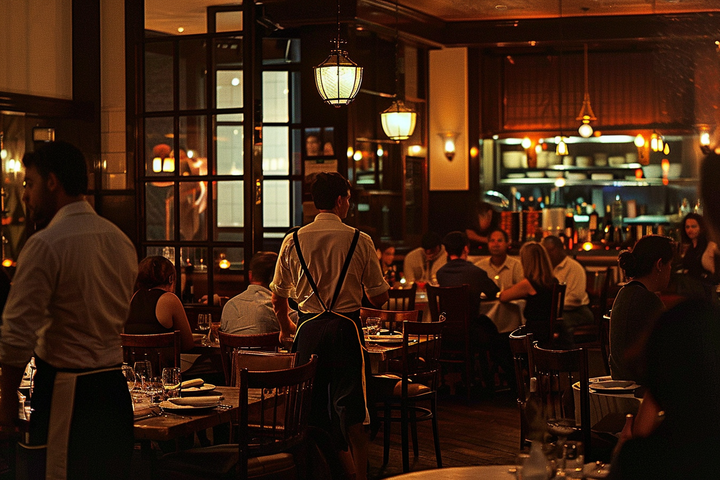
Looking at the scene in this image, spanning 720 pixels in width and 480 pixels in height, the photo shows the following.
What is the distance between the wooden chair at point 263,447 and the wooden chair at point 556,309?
414cm

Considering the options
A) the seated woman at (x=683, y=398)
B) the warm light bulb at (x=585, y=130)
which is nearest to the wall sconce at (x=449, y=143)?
the warm light bulb at (x=585, y=130)

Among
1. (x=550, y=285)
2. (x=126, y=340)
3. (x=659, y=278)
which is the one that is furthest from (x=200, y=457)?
(x=550, y=285)

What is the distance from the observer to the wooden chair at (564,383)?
388 centimetres

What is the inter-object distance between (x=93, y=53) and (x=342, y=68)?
2.48m

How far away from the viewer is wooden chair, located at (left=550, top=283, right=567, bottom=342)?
7.55 metres

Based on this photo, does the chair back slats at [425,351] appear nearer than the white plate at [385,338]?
Yes

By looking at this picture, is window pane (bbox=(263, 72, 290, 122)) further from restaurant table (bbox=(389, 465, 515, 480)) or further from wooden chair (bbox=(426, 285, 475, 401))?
restaurant table (bbox=(389, 465, 515, 480))

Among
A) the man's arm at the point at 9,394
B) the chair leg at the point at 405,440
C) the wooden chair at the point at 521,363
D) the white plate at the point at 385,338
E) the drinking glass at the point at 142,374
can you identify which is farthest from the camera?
the white plate at the point at 385,338

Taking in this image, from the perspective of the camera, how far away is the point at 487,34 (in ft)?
35.7

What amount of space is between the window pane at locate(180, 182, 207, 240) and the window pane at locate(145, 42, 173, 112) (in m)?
0.73

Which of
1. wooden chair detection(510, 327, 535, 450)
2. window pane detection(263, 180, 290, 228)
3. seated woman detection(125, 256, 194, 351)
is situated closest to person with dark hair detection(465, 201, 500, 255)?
window pane detection(263, 180, 290, 228)

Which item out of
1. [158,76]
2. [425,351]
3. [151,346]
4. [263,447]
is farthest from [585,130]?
[263,447]

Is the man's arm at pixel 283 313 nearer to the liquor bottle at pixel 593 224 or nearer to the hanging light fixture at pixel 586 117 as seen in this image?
the hanging light fixture at pixel 586 117

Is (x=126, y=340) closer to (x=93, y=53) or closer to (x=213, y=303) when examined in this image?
(x=213, y=303)
